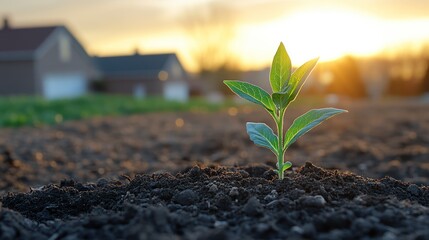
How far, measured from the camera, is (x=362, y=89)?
47062 mm

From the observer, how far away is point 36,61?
31688mm

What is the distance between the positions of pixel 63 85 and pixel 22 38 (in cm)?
388

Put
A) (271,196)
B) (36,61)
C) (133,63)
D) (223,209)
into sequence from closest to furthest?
(223,209) → (271,196) → (36,61) → (133,63)

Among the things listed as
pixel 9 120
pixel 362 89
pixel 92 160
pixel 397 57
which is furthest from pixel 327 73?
pixel 92 160

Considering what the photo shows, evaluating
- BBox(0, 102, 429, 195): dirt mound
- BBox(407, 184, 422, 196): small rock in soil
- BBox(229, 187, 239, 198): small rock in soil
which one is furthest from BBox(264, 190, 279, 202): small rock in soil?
BBox(0, 102, 429, 195): dirt mound

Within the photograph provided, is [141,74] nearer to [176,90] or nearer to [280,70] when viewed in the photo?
[176,90]

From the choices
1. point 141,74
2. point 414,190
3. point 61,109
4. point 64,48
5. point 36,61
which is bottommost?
point 61,109

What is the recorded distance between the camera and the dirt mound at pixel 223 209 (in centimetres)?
182

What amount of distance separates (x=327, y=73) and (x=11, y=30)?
26.6 meters

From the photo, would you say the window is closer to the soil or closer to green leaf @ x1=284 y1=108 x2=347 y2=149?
the soil

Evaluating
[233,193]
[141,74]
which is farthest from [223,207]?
[141,74]

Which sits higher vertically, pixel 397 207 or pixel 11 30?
pixel 11 30

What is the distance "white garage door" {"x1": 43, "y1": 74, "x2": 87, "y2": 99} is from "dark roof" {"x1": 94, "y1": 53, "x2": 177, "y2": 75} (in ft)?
21.3

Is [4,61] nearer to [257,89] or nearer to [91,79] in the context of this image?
[91,79]
